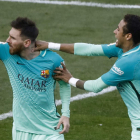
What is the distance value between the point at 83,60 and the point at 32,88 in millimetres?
6678

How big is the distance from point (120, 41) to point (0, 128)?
3434mm

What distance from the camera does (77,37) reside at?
44.2 ft

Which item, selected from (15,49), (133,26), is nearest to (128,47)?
(133,26)

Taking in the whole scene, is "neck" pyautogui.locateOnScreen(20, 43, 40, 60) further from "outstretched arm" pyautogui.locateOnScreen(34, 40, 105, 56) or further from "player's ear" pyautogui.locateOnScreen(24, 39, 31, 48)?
"outstretched arm" pyautogui.locateOnScreen(34, 40, 105, 56)

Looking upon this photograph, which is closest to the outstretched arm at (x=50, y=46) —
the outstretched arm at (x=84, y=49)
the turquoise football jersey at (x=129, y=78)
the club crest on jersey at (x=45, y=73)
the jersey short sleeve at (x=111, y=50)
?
the outstretched arm at (x=84, y=49)

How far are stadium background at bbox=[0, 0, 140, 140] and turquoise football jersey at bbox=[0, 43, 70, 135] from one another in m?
2.49

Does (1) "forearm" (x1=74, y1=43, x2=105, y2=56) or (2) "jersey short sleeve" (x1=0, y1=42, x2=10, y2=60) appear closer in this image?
(2) "jersey short sleeve" (x1=0, y1=42, x2=10, y2=60)

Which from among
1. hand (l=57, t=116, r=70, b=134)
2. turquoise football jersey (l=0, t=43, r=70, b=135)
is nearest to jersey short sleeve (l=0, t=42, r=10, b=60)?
turquoise football jersey (l=0, t=43, r=70, b=135)

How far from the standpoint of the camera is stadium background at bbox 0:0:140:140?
8645mm

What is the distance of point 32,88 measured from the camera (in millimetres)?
5738

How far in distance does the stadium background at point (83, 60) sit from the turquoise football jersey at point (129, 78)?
2439 mm

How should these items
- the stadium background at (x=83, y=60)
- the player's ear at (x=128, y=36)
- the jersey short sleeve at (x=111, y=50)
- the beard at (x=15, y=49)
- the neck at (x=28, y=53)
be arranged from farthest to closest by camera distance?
the stadium background at (x=83, y=60) → the jersey short sleeve at (x=111, y=50) → the player's ear at (x=128, y=36) → the neck at (x=28, y=53) → the beard at (x=15, y=49)

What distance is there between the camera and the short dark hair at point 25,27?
5703 millimetres

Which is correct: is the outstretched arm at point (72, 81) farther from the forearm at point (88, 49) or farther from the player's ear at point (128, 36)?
the player's ear at point (128, 36)
